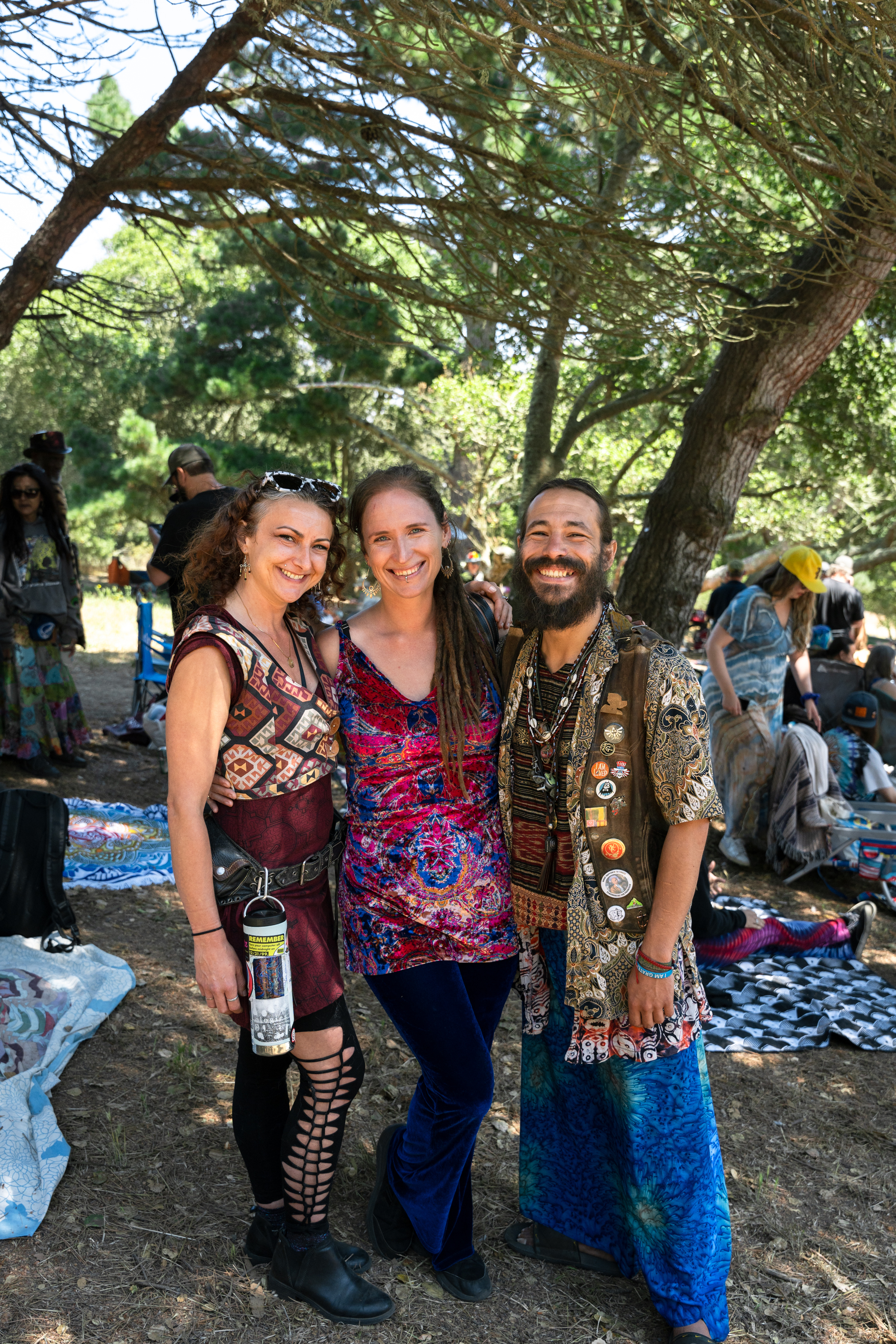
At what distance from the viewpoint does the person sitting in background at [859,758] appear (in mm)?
6043

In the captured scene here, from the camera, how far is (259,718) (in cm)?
205

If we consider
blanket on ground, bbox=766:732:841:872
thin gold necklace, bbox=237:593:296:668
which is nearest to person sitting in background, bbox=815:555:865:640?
blanket on ground, bbox=766:732:841:872

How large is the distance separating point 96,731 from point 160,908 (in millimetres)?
3968

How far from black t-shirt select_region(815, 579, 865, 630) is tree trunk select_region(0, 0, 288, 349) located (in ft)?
16.8

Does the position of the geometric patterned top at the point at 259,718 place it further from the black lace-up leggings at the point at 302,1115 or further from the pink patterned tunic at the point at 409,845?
the black lace-up leggings at the point at 302,1115

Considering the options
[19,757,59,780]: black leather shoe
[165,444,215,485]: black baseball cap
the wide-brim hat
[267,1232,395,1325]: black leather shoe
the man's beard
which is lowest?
[267,1232,395,1325]: black leather shoe

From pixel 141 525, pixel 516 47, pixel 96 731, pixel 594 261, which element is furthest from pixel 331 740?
pixel 141 525

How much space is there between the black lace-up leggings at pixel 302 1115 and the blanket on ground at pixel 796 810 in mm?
4001

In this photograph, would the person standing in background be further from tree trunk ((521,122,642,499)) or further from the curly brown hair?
the curly brown hair

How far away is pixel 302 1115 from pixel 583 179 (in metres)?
3.93

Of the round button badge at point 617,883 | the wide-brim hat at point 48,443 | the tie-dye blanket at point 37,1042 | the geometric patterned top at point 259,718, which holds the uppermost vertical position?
the wide-brim hat at point 48,443

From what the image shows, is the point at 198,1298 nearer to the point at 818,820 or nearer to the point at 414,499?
the point at 414,499

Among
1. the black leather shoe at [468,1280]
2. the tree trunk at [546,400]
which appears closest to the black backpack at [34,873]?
the black leather shoe at [468,1280]

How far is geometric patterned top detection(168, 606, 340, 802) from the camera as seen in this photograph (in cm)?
203
